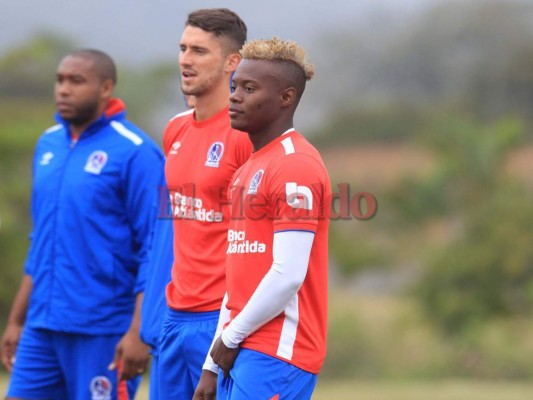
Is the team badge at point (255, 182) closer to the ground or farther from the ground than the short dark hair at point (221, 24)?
closer to the ground

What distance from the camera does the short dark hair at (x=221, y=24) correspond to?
485cm

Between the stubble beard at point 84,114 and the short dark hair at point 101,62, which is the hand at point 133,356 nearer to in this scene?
the stubble beard at point 84,114

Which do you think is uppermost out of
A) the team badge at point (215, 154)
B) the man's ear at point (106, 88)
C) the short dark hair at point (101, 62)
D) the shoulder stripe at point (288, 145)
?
the short dark hair at point (101, 62)

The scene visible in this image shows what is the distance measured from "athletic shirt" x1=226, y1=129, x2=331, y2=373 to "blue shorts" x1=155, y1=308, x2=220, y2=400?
55 centimetres

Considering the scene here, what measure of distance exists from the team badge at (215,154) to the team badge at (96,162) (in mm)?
1309

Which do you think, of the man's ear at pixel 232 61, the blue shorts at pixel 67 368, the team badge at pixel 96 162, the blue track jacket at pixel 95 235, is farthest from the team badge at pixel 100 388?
the man's ear at pixel 232 61

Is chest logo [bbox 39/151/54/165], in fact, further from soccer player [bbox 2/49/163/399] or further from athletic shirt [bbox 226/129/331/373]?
athletic shirt [bbox 226/129/331/373]

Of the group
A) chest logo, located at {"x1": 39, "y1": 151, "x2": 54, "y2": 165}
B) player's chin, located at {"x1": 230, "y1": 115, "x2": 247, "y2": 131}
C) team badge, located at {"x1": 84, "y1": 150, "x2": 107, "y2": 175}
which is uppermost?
chest logo, located at {"x1": 39, "y1": 151, "x2": 54, "y2": 165}

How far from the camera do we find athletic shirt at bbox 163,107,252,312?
462 cm

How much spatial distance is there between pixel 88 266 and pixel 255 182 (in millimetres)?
2068

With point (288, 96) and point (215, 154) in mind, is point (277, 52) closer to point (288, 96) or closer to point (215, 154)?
point (288, 96)

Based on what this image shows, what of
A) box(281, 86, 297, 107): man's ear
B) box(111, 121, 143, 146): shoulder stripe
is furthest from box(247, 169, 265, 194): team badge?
box(111, 121, 143, 146): shoulder stripe

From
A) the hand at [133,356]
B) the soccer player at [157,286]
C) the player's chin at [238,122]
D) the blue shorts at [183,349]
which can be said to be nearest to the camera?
the player's chin at [238,122]

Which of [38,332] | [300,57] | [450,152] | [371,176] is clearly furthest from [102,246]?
[371,176]
